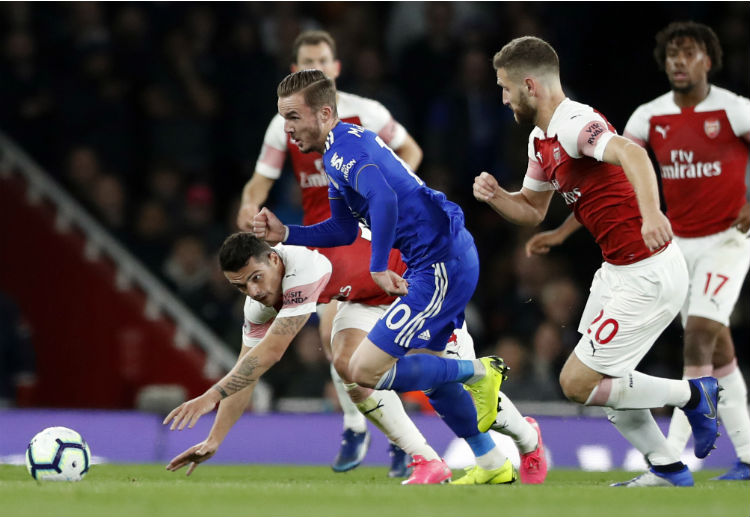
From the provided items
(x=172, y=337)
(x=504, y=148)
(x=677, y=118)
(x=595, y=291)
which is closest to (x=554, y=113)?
(x=595, y=291)

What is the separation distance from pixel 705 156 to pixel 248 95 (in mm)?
5876

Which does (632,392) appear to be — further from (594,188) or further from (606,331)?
(594,188)

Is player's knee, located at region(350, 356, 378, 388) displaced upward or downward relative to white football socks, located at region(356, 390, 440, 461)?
upward

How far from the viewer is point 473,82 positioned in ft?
39.9

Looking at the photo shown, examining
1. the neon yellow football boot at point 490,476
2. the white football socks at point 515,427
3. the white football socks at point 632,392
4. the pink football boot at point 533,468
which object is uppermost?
the white football socks at point 632,392

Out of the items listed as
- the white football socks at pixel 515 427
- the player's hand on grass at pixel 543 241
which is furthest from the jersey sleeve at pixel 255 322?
the player's hand on grass at pixel 543 241

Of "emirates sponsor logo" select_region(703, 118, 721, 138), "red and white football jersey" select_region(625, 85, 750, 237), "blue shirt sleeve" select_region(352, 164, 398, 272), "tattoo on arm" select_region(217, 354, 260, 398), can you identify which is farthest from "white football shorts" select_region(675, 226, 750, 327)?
"tattoo on arm" select_region(217, 354, 260, 398)

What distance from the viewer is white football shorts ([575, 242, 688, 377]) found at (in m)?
6.52

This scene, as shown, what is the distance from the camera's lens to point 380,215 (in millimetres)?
6297

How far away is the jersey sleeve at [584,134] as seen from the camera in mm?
6223

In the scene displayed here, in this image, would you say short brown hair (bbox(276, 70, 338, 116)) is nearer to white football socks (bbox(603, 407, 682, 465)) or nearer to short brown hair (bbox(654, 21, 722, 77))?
white football socks (bbox(603, 407, 682, 465))

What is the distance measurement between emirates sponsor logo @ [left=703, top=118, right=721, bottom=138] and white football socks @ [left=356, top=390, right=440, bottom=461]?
2405 millimetres

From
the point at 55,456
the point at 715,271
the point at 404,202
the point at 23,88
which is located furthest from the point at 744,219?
the point at 23,88

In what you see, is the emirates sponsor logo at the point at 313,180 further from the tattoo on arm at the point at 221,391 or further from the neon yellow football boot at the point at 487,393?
the tattoo on arm at the point at 221,391
